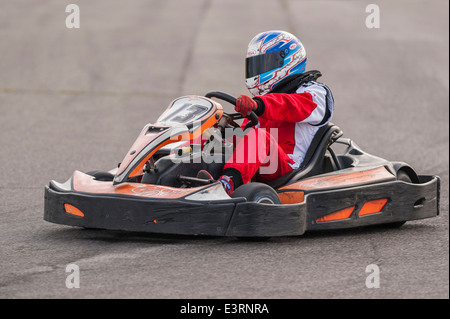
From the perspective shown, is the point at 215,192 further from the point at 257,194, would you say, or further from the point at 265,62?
the point at 265,62

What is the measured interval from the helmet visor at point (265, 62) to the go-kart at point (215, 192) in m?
0.39

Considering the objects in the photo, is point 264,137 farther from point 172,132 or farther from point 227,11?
point 227,11

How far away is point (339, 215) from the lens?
5.23 meters

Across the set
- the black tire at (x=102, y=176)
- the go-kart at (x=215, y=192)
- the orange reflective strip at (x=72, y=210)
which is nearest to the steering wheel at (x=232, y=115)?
the go-kart at (x=215, y=192)

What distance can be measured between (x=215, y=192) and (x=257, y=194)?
250 mm

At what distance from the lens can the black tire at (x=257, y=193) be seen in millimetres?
4801

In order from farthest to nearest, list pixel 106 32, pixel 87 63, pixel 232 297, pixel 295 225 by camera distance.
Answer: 1. pixel 106 32
2. pixel 87 63
3. pixel 295 225
4. pixel 232 297

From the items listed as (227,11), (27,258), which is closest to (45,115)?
(27,258)

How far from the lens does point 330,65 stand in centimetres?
1438

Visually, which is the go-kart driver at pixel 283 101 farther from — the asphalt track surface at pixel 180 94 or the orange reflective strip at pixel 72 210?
the orange reflective strip at pixel 72 210

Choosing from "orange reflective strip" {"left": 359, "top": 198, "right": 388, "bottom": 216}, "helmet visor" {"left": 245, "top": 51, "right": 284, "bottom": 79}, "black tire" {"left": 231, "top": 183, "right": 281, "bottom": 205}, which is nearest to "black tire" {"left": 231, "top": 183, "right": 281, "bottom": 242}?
"black tire" {"left": 231, "top": 183, "right": 281, "bottom": 205}

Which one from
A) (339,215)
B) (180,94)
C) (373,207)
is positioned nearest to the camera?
(339,215)

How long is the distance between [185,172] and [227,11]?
47.4ft

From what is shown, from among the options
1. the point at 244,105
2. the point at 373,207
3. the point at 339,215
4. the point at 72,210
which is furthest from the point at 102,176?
the point at 373,207
